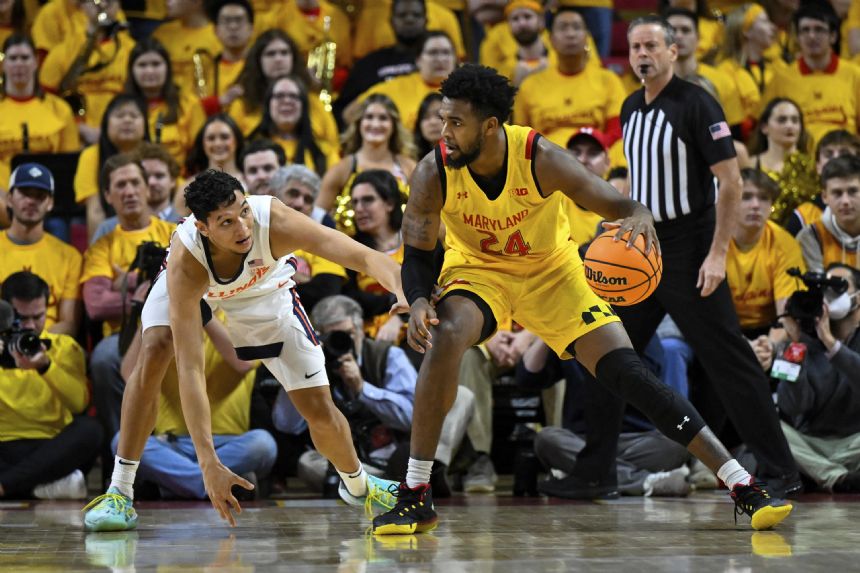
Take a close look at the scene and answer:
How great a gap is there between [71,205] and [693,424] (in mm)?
5064

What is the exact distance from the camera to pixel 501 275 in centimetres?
480

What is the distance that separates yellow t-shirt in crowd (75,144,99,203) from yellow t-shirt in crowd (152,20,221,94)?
1.48m

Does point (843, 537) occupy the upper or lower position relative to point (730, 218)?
lower

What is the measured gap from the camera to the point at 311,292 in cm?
690

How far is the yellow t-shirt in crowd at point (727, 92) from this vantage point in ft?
29.2

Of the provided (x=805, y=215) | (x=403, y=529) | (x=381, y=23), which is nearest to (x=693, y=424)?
(x=403, y=529)

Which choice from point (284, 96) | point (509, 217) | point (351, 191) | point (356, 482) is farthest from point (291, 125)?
point (509, 217)

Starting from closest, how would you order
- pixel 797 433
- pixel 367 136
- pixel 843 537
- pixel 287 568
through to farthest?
pixel 287 568 < pixel 843 537 < pixel 797 433 < pixel 367 136

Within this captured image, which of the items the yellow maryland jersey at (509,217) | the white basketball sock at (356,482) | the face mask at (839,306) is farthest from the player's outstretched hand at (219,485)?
the face mask at (839,306)

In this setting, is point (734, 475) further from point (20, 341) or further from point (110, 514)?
point (20, 341)

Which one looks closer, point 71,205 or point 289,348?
point 289,348

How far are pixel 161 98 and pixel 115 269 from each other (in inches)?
77.8

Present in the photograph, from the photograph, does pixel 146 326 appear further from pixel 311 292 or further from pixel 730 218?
pixel 730 218

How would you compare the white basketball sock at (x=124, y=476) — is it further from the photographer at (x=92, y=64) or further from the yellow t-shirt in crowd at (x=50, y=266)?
the photographer at (x=92, y=64)
